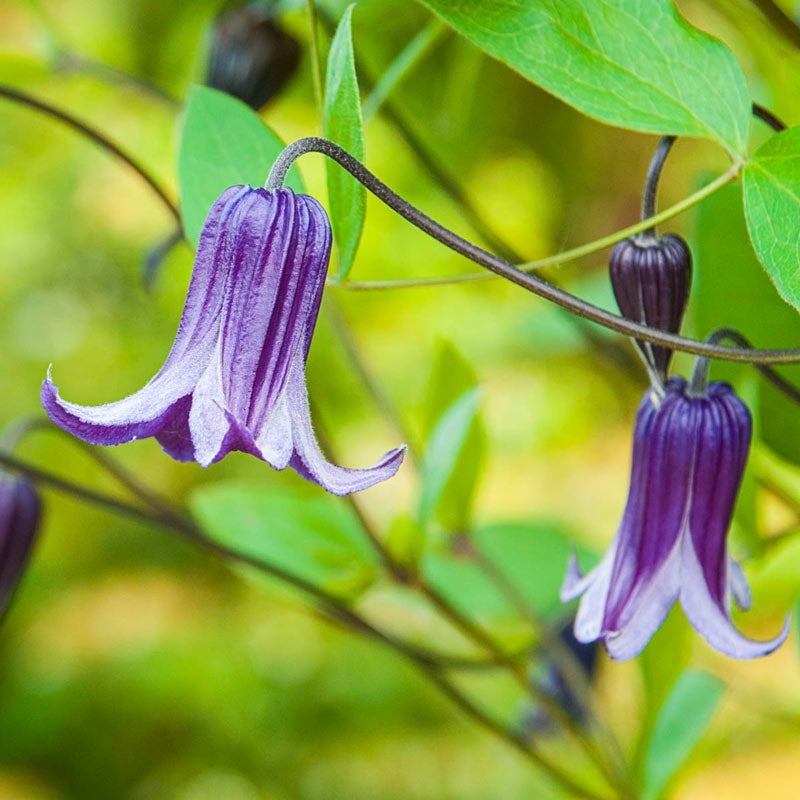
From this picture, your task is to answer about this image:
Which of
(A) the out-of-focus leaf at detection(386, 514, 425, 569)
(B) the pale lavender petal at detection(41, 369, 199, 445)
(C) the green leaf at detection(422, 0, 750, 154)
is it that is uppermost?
(C) the green leaf at detection(422, 0, 750, 154)

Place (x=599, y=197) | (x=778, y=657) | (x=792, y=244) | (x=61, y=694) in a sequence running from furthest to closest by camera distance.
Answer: (x=599, y=197) → (x=61, y=694) → (x=778, y=657) → (x=792, y=244)

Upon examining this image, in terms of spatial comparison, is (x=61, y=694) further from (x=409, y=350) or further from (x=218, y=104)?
(x=218, y=104)

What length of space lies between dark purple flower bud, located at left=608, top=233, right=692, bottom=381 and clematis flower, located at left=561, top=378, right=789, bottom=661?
0.04 meters

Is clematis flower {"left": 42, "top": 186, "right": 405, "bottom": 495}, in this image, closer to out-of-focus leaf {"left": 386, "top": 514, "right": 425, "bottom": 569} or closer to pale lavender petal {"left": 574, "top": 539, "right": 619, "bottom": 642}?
pale lavender petal {"left": 574, "top": 539, "right": 619, "bottom": 642}

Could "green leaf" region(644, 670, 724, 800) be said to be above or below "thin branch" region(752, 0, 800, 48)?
below

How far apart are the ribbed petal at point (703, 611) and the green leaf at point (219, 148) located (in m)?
0.18

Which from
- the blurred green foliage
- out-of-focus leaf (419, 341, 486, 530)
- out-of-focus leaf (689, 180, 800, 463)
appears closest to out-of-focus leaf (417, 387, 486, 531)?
out-of-focus leaf (419, 341, 486, 530)

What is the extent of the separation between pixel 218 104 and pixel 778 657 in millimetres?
1578

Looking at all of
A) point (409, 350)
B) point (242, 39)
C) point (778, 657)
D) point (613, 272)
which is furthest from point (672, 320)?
point (409, 350)

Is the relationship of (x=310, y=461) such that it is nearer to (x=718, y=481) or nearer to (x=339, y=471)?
(x=339, y=471)

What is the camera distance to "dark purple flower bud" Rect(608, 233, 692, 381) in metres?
0.29

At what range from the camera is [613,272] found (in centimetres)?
30

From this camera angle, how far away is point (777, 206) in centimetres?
28

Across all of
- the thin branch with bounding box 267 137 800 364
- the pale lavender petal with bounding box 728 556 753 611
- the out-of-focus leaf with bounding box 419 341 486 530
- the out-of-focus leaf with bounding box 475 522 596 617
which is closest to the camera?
the thin branch with bounding box 267 137 800 364
